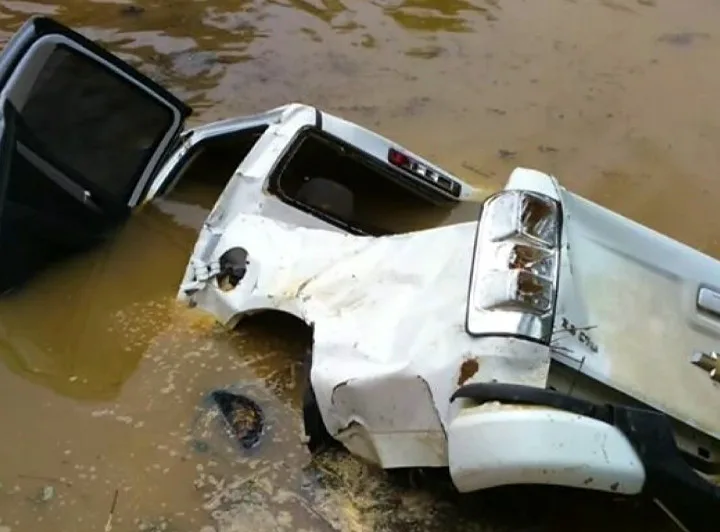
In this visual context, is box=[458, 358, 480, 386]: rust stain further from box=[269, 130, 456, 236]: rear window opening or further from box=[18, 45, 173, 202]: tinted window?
box=[18, 45, 173, 202]: tinted window

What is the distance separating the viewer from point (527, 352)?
292 cm

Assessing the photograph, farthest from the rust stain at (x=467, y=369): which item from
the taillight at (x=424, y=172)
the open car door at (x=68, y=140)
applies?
the open car door at (x=68, y=140)

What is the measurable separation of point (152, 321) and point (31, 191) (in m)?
0.72

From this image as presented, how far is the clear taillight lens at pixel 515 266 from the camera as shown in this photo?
298 centimetres

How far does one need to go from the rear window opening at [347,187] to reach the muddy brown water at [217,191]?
547mm

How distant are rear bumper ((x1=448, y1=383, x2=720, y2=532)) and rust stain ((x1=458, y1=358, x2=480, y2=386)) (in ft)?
0.56

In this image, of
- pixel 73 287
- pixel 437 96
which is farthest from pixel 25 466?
pixel 437 96

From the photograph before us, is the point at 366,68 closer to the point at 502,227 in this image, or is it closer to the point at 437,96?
the point at 437,96

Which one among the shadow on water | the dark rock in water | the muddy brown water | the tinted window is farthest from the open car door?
the dark rock in water

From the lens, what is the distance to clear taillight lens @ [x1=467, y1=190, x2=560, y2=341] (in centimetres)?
298

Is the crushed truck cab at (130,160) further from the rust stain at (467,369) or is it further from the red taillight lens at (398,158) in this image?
the rust stain at (467,369)

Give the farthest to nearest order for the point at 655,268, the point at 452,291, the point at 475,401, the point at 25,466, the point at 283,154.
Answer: the point at 283,154 < the point at 25,466 < the point at 655,268 < the point at 452,291 < the point at 475,401

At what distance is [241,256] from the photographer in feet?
13.4

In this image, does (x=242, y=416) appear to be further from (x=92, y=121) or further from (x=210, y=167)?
(x=92, y=121)
